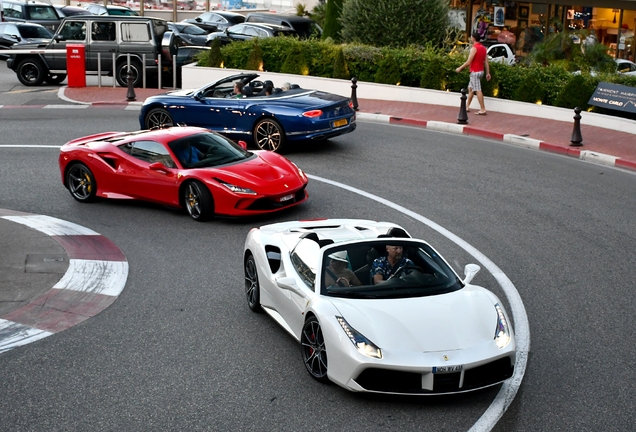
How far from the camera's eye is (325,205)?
44.5ft

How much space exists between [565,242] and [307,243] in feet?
15.4

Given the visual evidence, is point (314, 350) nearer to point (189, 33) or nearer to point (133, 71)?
point (133, 71)

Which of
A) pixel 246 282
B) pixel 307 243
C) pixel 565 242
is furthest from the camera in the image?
pixel 565 242

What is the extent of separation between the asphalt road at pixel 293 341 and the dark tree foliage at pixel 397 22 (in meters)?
9.69

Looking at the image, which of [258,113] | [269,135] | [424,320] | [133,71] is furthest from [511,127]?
[424,320]

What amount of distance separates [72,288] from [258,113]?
7572mm

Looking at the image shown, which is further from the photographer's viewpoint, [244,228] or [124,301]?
[244,228]

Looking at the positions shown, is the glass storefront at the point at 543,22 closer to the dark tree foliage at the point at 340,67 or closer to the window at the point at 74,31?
the dark tree foliage at the point at 340,67

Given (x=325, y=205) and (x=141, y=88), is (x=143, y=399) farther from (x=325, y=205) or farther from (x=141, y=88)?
(x=141, y=88)

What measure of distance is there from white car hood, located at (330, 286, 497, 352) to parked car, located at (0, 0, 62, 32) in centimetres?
3546

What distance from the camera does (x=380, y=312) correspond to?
24.6ft

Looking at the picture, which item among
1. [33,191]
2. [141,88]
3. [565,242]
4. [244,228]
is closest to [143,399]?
[244,228]

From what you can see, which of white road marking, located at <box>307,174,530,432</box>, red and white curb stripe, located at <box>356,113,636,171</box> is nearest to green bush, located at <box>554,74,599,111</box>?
red and white curb stripe, located at <box>356,113,636,171</box>

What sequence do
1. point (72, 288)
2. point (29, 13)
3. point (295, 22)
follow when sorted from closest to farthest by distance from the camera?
point (72, 288) → point (295, 22) → point (29, 13)
